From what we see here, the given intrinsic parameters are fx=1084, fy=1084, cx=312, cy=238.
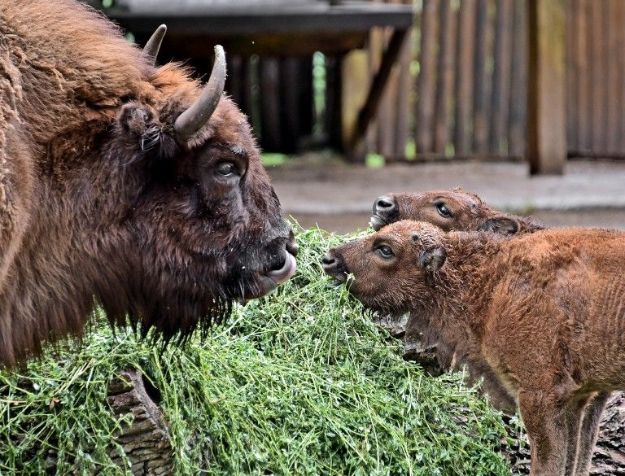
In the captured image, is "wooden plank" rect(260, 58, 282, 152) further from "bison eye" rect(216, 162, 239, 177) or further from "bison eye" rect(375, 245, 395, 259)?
"bison eye" rect(216, 162, 239, 177)

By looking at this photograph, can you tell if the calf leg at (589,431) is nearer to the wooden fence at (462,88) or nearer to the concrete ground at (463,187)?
the concrete ground at (463,187)

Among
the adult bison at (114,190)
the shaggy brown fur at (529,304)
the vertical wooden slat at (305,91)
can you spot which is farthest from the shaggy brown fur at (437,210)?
the vertical wooden slat at (305,91)

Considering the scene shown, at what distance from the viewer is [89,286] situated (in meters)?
4.10

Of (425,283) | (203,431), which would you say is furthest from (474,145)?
(203,431)

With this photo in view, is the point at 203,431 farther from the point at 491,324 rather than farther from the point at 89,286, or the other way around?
the point at 491,324

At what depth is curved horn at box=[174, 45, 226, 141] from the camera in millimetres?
3842

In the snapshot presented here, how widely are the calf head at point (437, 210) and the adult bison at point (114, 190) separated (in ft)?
6.53

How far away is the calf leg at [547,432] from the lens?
16.2 feet

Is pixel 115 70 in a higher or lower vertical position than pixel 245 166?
higher

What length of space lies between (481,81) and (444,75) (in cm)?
46

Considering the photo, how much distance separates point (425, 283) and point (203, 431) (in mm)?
1475

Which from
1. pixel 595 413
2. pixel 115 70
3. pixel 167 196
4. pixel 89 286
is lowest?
pixel 595 413

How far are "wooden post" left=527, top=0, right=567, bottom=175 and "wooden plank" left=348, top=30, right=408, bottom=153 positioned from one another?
131 centimetres

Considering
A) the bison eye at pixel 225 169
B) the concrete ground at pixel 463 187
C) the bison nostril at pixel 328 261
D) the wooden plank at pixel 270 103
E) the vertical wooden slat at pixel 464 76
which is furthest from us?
the wooden plank at pixel 270 103
